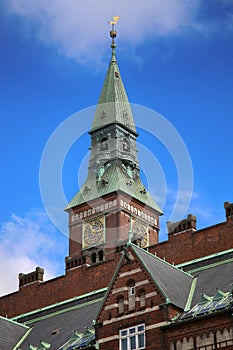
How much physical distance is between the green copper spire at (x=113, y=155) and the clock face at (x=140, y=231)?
134 inches

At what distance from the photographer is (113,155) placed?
388 ft

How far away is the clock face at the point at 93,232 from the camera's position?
11269cm

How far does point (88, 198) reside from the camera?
388ft

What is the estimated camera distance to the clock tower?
115 meters

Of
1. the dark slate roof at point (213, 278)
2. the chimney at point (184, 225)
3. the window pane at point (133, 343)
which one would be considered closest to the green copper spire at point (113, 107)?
the chimney at point (184, 225)

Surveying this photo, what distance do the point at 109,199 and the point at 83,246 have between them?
7630 millimetres

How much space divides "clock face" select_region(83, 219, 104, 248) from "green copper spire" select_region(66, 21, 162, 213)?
11.4 ft

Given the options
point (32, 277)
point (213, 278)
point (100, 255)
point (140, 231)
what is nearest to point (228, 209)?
point (213, 278)

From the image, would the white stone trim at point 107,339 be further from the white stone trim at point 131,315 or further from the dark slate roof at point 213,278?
the dark slate roof at point 213,278

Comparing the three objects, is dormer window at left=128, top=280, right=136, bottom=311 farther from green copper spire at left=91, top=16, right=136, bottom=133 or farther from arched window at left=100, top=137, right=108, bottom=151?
green copper spire at left=91, top=16, right=136, bottom=133

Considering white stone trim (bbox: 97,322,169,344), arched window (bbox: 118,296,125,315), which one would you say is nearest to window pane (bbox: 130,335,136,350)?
white stone trim (bbox: 97,322,169,344)

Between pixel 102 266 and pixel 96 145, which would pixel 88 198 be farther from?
pixel 102 266

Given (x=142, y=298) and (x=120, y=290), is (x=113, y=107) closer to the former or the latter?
(x=120, y=290)

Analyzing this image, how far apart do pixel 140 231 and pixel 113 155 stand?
1116 cm
